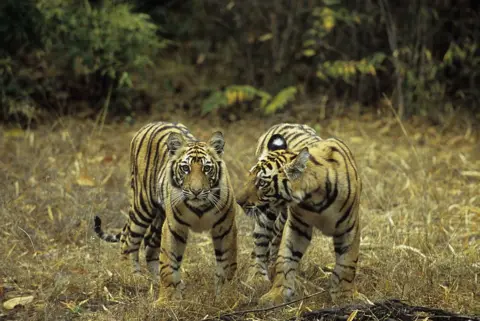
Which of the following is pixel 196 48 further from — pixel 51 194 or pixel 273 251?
pixel 273 251

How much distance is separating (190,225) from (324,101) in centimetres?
661

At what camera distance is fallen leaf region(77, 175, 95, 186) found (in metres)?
7.97

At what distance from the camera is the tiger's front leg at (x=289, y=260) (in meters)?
5.28

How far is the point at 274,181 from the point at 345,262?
30.2 inches

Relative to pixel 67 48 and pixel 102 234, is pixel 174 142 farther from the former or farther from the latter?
pixel 67 48

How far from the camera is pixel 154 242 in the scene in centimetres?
636

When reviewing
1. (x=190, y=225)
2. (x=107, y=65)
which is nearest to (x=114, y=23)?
(x=107, y=65)

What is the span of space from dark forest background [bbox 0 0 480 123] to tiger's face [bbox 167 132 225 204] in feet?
16.6

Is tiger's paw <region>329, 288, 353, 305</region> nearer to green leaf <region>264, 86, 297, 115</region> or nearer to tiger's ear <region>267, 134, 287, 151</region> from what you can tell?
tiger's ear <region>267, 134, 287, 151</region>

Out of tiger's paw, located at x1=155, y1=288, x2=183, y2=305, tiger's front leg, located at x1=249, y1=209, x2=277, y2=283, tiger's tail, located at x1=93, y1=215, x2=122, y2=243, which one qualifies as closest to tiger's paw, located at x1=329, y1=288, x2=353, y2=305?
tiger's front leg, located at x1=249, y1=209, x2=277, y2=283

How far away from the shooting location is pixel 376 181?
27.1 feet

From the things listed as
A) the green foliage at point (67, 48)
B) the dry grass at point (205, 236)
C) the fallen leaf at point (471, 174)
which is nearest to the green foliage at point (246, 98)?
the dry grass at point (205, 236)

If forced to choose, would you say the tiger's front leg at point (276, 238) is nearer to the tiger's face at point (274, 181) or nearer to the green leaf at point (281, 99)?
the tiger's face at point (274, 181)

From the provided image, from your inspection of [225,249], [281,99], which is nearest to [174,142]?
[225,249]
